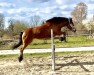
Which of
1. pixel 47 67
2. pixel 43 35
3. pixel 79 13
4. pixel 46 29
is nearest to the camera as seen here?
pixel 47 67

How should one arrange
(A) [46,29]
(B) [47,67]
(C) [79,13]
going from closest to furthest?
(B) [47,67] → (A) [46,29] → (C) [79,13]

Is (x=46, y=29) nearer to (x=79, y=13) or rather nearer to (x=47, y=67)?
(x=47, y=67)

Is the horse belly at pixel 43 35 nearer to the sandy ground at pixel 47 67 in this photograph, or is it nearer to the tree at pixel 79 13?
the sandy ground at pixel 47 67

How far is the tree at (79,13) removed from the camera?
53719 millimetres

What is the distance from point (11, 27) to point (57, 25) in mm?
25313

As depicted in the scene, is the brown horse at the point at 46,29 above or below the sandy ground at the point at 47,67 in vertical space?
above

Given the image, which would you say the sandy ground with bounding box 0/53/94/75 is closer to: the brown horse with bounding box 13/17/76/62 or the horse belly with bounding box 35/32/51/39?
the brown horse with bounding box 13/17/76/62

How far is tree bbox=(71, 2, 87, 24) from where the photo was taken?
5372cm

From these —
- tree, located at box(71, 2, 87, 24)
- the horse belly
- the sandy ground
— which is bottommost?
the sandy ground

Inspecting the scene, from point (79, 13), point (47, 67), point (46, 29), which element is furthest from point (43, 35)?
point (79, 13)

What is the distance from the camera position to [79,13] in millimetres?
54094

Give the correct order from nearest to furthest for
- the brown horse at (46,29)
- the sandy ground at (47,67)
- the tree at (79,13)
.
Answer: the sandy ground at (47,67) < the brown horse at (46,29) < the tree at (79,13)

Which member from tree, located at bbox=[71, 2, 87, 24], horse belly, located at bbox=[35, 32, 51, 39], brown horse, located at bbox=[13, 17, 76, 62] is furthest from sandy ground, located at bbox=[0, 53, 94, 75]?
tree, located at bbox=[71, 2, 87, 24]

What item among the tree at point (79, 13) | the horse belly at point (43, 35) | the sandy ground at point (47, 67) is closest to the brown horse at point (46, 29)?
the horse belly at point (43, 35)
